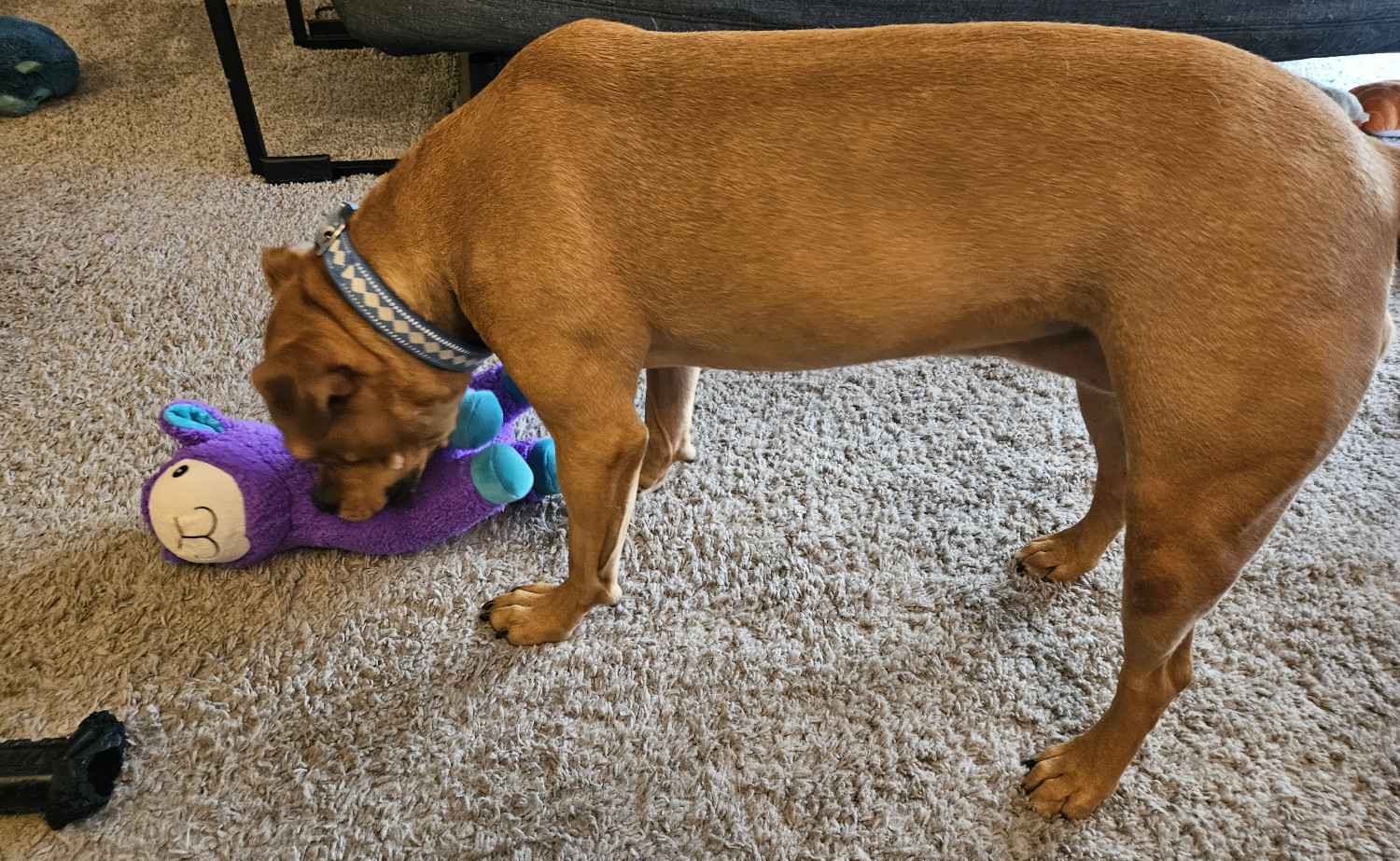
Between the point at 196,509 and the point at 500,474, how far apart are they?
537 mm

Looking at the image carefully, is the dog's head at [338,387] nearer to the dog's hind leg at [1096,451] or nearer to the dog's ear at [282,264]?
the dog's ear at [282,264]

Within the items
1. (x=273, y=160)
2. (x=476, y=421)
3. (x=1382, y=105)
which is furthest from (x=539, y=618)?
(x=1382, y=105)

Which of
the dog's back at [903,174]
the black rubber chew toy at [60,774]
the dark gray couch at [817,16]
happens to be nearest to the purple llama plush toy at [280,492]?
the black rubber chew toy at [60,774]

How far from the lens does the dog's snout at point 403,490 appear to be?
5.39 feet

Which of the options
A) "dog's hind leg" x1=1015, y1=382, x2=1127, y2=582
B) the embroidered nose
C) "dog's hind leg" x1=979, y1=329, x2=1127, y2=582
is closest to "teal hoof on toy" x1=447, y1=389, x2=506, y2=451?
the embroidered nose

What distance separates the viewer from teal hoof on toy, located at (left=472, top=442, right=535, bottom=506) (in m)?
1.68

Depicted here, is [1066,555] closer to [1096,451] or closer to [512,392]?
[1096,451]

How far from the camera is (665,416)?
1867 millimetres

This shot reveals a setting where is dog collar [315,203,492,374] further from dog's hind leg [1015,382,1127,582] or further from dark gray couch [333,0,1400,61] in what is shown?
dark gray couch [333,0,1400,61]

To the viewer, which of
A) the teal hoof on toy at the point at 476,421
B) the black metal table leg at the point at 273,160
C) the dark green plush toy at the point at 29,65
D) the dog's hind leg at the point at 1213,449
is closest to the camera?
the dog's hind leg at the point at 1213,449

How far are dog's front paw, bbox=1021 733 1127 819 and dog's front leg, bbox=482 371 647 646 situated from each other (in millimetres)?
793

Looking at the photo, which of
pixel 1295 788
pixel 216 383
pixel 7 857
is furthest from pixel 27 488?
pixel 1295 788

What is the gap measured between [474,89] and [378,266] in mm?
1628

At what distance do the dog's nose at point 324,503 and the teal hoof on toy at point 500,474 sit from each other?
9.7 inches
